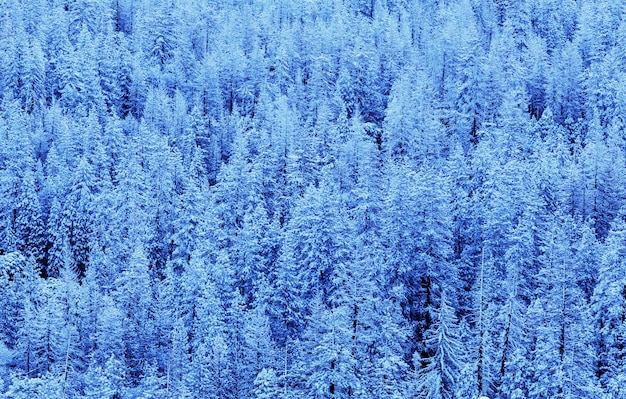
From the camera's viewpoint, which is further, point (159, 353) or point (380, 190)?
point (380, 190)

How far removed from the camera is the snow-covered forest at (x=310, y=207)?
4325 cm

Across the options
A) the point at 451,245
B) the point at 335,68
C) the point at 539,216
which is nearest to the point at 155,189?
the point at 451,245

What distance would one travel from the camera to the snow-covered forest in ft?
142

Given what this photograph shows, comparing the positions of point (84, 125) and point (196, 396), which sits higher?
point (84, 125)

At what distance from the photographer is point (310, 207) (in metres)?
53.7

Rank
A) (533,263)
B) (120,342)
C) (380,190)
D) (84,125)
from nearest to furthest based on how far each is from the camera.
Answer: (120,342) < (533,263) < (380,190) < (84,125)

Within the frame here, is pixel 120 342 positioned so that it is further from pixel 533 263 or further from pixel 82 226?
pixel 533 263

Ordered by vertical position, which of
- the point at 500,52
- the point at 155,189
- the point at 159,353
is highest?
the point at 500,52

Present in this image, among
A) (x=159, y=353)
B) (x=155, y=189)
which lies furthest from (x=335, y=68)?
(x=159, y=353)

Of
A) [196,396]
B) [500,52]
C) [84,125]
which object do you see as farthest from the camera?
[500,52]

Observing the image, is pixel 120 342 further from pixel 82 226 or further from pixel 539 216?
pixel 539 216

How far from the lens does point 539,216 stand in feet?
190

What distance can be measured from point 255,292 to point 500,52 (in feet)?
165

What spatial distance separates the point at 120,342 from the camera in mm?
49562
